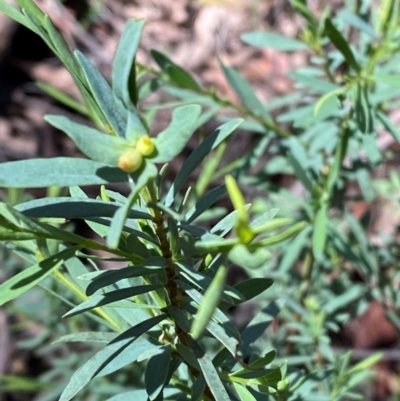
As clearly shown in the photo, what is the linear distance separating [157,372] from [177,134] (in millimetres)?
239

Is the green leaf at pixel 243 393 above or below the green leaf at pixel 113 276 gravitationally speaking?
below

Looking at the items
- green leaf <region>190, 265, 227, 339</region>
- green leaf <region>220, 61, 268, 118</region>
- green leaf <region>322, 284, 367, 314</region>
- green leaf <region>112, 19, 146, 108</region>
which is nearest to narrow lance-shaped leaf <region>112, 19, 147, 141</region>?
green leaf <region>112, 19, 146, 108</region>

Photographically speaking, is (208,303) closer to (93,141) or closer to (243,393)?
(93,141)

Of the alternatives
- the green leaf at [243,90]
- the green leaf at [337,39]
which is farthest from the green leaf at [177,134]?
the green leaf at [243,90]

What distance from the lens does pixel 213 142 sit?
0.45m

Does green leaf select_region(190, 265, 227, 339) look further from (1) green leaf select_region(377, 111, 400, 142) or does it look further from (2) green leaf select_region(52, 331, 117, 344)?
(1) green leaf select_region(377, 111, 400, 142)

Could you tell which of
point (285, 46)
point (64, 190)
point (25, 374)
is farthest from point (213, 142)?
point (25, 374)

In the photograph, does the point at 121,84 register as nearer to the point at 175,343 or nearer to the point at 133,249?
the point at 133,249

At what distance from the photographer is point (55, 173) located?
0.38 meters

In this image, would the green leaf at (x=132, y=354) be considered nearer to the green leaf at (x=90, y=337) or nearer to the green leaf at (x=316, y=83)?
the green leaf at (x=90, y=337)

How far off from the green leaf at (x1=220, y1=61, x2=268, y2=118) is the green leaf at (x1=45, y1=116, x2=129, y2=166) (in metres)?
0.65

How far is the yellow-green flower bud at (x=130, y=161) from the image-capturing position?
37cm

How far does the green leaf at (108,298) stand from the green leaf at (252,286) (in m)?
0.08

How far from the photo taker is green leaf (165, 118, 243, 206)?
1.47 feet
